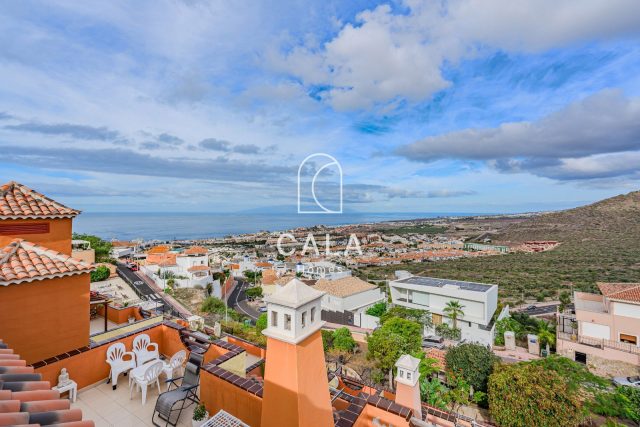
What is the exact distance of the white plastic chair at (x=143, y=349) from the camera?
16.4 ft

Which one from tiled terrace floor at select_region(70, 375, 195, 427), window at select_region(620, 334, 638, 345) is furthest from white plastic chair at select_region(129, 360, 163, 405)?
window at select_region(620, 334, 638, 345)

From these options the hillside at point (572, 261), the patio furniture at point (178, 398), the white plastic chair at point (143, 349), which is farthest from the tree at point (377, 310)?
the patio furniture at point (178, 398)

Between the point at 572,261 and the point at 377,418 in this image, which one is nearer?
the point at 377,418

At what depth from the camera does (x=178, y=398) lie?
3941mm

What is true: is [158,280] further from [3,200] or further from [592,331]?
[592,331]

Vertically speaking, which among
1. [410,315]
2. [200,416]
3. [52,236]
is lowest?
[410,315]

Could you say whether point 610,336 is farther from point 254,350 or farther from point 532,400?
point 254,350

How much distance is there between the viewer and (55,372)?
14.3 ft

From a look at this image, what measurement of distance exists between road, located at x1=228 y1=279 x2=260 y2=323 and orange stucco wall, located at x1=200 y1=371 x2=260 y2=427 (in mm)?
21868

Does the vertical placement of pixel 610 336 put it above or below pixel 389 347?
below

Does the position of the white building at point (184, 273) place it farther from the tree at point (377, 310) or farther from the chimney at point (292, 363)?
the chimney at point (292, 363)

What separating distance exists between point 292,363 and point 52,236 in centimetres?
492

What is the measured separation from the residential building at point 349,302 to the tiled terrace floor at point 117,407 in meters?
20.2

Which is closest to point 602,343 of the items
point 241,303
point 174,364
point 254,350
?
point 254,350
